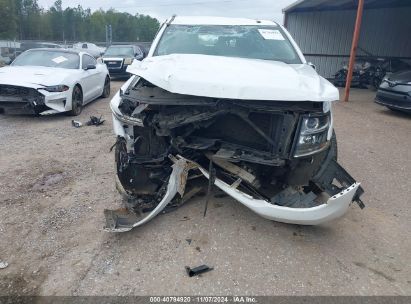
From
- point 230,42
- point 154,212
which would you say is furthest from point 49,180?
point 230,42

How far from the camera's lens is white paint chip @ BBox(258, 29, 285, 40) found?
4.48 m

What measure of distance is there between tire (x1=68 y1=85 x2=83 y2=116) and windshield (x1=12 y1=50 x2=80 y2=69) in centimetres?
68

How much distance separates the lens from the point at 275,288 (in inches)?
98.6

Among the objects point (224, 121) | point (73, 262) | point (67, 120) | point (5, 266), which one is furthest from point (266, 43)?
point (67, 120)

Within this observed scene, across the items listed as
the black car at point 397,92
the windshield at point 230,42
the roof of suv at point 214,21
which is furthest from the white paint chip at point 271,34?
the black car at point 397,92

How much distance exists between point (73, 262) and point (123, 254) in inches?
15.2

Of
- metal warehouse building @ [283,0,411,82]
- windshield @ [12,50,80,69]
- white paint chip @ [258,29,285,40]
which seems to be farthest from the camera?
metal warehouse building @ [283,0,411,82]

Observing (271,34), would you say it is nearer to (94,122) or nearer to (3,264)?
(3,264)

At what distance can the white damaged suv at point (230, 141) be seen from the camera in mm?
2688

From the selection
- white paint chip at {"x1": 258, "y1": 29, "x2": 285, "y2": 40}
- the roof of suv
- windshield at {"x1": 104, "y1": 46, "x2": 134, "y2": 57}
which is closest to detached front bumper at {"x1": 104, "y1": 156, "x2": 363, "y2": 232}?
white paint chip at {"x1": 258, "y1": 29, "x2": 285, "y2": 40}

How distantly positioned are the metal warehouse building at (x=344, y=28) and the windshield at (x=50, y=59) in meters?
10.7

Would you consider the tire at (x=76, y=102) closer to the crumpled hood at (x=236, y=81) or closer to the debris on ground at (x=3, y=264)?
the crumpled hood at (x=236, y=81)

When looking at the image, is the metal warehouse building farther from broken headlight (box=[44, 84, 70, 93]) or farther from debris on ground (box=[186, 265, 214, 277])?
debris on ground (box=[186, 265, 214, 277])

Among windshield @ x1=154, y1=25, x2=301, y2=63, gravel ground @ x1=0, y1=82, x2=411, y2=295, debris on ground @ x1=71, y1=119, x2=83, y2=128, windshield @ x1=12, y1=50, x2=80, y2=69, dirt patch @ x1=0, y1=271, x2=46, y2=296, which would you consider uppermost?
windshield @ x1=154, y1=25, x2=301, y2=63
